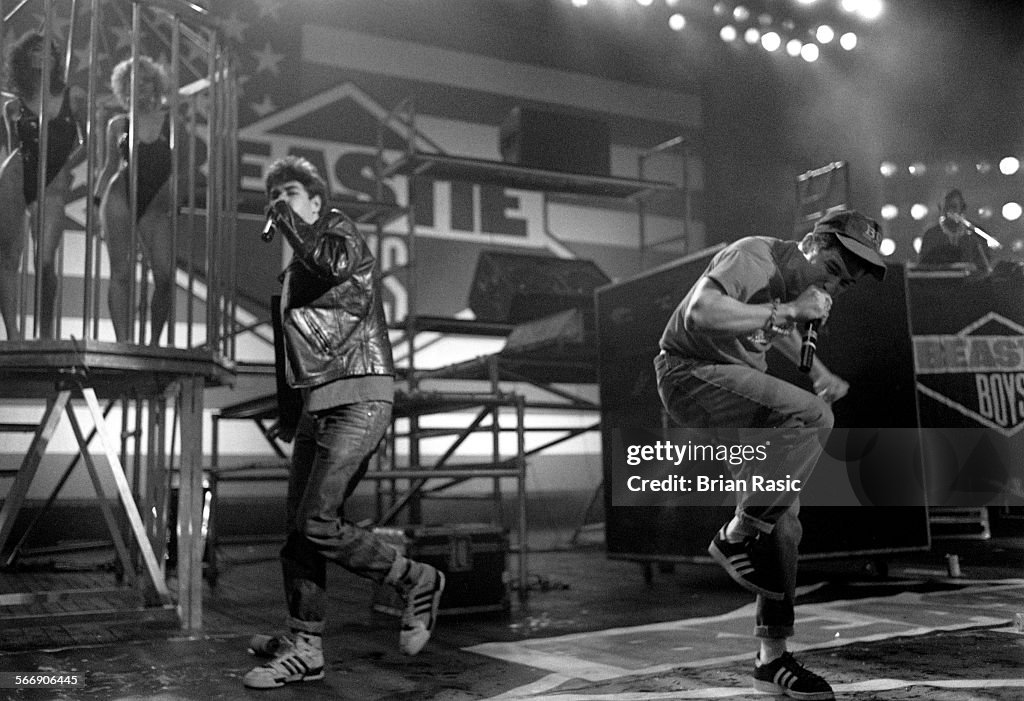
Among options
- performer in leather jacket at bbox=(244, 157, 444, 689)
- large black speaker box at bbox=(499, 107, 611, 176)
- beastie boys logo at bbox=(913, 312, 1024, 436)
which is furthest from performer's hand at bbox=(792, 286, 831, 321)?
large black speaker box at bbox=(499, 107, 611, 176)

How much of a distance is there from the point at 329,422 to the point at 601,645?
4.46 ft

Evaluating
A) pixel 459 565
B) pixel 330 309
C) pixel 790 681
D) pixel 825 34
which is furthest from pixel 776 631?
pixel 825 34

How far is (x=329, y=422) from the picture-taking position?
321cm

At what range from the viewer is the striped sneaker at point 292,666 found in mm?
3019

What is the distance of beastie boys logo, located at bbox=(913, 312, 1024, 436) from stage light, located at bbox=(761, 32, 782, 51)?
3.81m

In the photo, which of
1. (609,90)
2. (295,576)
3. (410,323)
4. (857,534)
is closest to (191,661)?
(295,576)

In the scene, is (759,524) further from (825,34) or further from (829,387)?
(825,34)

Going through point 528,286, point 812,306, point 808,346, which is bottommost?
point 808,346

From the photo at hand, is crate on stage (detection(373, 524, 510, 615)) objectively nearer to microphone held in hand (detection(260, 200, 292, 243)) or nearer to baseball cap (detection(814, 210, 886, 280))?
microphone held in hand (detection(260, 200, 292, 243))

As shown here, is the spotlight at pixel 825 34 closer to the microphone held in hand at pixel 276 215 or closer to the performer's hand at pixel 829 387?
the performer's hand at pixel 829 387

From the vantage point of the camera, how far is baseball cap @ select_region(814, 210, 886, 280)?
2979 mm

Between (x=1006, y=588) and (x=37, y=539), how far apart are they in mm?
6638

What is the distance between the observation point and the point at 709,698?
279 cm

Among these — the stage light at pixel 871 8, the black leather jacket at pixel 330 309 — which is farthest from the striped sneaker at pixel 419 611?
the stage light at pixel 871 8
